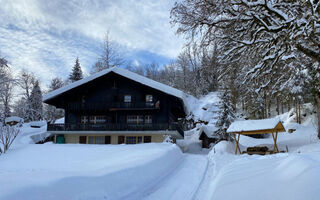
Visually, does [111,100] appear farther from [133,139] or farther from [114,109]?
[133,139]

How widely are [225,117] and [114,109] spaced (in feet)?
47.2

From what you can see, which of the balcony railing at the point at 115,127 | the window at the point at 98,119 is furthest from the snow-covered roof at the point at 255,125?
the window at the point at 98,119

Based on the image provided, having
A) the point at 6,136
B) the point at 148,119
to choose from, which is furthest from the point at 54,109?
the point at 6,136

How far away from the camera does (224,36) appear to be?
8273 mm

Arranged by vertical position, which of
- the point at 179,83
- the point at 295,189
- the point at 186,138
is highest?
the point at 179,83

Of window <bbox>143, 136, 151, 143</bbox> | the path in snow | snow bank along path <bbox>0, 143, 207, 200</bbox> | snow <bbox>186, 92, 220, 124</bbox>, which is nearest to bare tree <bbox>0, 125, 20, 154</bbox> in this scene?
snow bank along path <bbox>0, 143, 207, 200</bbox>

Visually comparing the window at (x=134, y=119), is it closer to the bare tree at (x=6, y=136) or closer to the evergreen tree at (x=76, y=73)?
the bare tree at (x=6, y=136)

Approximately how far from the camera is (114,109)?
94.4 ft

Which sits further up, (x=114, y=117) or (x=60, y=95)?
(x=60, y=95)

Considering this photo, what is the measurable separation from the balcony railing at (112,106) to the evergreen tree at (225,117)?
8.48 meters

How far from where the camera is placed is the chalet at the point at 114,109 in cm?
2761

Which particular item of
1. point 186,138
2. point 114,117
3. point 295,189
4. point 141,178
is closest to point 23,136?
point 114,117

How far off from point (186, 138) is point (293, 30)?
37322 millimetres

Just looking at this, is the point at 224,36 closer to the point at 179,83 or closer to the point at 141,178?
the point at 141,178
